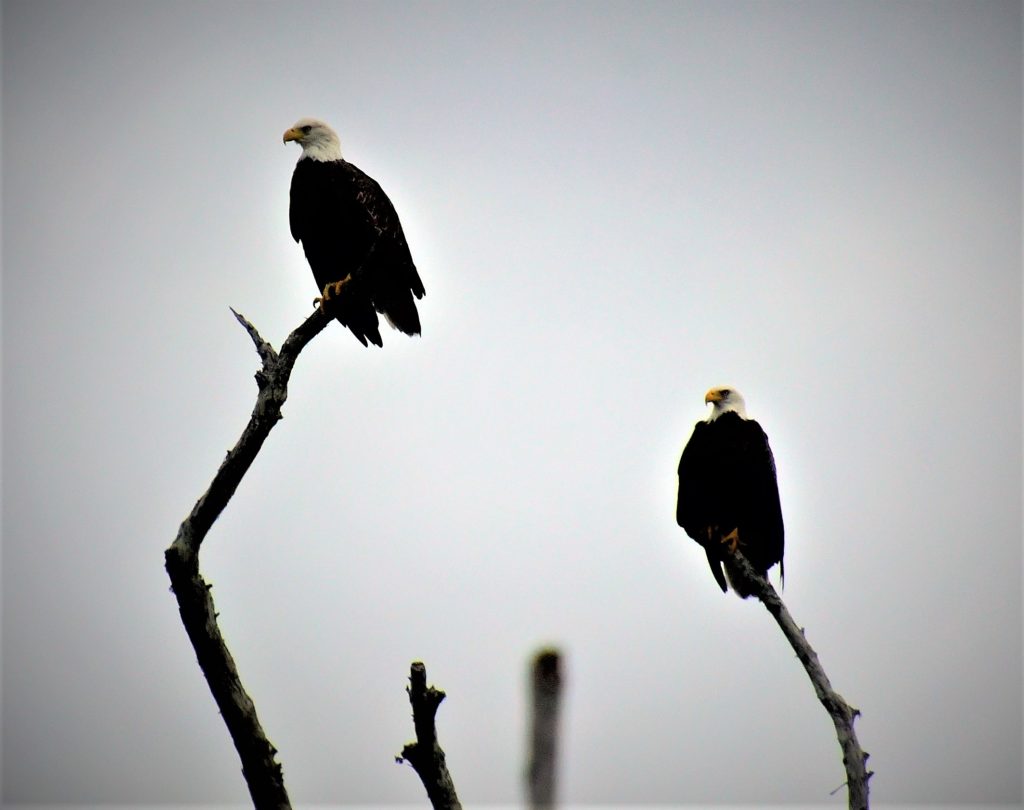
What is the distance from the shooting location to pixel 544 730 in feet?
4.17

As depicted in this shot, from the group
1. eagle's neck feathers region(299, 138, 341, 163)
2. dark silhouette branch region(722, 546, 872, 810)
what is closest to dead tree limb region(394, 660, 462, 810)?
dark silhouette branch region(722, 546, 872, 810)

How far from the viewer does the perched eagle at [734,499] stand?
6.37 metres

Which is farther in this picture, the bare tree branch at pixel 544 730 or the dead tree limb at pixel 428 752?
the dead tree limb at pixel 428 752

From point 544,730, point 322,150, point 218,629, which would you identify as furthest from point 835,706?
point 322,150

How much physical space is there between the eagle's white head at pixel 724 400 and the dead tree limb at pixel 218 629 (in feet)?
13.1

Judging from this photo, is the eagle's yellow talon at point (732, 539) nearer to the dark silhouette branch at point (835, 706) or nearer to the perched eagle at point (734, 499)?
the perched eagle at point (734, 499)

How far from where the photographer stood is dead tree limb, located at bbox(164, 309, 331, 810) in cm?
357

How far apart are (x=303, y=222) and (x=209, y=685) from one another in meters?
4.05

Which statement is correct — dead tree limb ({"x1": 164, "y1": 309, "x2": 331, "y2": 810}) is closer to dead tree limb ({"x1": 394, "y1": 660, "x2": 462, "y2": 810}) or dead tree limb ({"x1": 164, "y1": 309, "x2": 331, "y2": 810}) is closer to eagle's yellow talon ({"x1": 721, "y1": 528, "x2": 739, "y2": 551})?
dead tree limb ({"x1": 394, "y1": 660, "x2": 462, "y2": 810})

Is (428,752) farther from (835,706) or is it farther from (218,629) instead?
(835,706)

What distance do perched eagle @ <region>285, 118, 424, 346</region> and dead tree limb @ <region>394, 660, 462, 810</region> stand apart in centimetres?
346

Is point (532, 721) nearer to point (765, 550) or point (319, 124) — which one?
point (765, 550)

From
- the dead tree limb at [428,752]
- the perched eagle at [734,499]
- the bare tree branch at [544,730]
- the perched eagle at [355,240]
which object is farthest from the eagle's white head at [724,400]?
the bare tree branch at [544,730]

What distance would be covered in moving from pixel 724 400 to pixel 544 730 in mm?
6011
